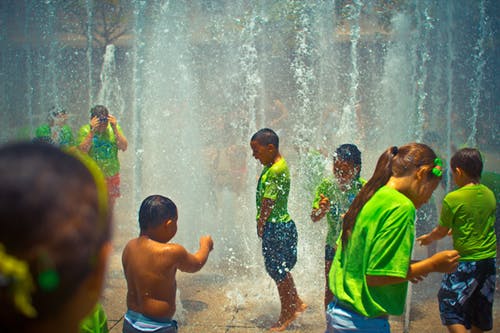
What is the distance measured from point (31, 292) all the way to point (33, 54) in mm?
19000

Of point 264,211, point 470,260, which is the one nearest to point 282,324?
point 264,211

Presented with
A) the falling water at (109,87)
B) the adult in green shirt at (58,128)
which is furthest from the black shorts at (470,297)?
the falling water at (109,87)

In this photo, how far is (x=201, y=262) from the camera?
9.46ft

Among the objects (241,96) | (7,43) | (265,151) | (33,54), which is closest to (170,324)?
(265,151)

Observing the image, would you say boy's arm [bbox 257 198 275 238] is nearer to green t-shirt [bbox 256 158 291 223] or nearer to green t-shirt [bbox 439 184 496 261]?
green t-shirt [bbox 256 158 291 223]

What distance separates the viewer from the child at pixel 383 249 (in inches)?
83.9

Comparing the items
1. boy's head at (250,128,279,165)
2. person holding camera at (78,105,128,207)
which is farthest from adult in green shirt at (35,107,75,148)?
boy's head at (250,128,279,165)

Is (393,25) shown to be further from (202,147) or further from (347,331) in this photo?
(347,331)

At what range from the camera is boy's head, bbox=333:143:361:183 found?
3902 mm

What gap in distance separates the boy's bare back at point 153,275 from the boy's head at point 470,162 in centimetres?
203

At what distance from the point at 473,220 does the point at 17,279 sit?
320 cm

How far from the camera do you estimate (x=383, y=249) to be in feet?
7.00

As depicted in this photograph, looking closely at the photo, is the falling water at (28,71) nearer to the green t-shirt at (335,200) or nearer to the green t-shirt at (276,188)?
the green t-shirt at (276,188)

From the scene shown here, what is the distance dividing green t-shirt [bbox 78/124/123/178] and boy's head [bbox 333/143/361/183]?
296 cm
